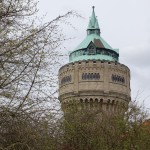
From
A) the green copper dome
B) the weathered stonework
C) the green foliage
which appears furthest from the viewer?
the green copper dome

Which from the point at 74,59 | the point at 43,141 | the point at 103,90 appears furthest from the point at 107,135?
the point at 74,59

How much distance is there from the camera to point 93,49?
47344 mm

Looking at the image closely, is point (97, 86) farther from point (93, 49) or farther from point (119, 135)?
point (119, 135)

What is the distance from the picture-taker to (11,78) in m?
6.82

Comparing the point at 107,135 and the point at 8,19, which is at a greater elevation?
the point at 107,135

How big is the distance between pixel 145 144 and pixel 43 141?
11656 millimetres

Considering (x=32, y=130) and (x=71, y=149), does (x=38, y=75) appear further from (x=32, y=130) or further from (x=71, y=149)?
(x=71, y=149)

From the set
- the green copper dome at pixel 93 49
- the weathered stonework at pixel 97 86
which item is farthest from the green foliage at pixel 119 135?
the green copper dome at pixel 93 49

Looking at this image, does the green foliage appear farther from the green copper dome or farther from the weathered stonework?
the green copper dome

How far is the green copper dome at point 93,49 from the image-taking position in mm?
46531

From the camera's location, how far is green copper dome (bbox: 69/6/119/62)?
153ft

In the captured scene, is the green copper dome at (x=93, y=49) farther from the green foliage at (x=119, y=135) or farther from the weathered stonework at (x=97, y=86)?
the green foliage at (x=119, y=135)

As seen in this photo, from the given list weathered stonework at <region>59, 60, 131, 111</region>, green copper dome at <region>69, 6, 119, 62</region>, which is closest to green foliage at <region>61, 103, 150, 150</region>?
weathered stonework at <region>59, 60, 131, 111</region>

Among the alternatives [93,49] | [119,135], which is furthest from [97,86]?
[119,135]
